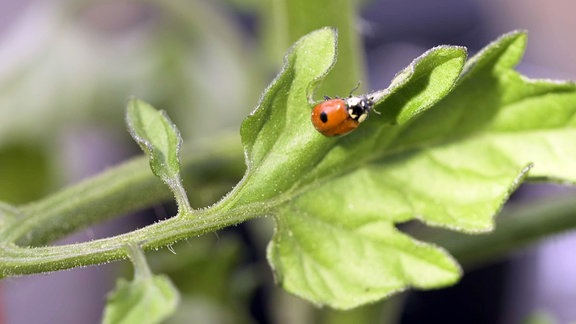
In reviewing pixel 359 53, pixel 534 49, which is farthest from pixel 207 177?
pixel 534 49

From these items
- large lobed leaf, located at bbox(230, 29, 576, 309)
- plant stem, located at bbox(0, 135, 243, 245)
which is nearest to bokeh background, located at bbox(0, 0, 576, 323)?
plant stem, located at bbox(0, 135, 243, 245)

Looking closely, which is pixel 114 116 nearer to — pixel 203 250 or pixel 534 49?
pixel 203 250

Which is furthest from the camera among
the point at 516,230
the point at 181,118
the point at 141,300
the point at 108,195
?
the point at 181,118

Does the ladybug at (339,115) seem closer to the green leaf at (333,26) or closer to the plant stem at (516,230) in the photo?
the green leaf at (333,26)

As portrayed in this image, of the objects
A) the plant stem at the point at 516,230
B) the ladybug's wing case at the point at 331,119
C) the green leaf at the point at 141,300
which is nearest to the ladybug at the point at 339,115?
the ladybug's wing case at the point at 331,119

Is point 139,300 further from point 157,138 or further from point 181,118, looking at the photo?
point 181,118

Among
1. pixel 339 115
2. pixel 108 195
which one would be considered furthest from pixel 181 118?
pixel 339 115
